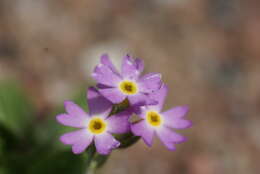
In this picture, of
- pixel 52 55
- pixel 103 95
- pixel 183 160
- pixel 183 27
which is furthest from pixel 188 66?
pixel 103 95

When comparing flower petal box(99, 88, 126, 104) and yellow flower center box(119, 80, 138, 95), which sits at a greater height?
yellow flower center box(119, 80, 138, 95)

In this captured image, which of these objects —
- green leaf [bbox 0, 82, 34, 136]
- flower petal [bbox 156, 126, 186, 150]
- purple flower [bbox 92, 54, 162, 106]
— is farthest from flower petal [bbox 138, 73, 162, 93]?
green leaf [bbox 0, 82, 34, 136]

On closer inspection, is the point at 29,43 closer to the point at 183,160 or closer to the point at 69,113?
the point at 183,160

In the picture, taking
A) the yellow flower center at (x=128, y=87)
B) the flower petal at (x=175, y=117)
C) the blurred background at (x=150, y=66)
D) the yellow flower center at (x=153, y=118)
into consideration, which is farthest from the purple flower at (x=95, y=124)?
the blurred background at (x=150, y=66)

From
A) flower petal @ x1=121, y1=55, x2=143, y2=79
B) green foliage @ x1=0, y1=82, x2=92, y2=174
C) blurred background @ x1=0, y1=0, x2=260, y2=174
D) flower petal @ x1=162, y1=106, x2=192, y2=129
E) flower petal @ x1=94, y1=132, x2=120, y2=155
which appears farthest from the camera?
blurred background @ x1=0, y1=0, x2=260, y2=174

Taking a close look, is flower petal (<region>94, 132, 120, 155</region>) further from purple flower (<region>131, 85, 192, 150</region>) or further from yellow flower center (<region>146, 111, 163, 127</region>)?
yellow flower center (<region>146, 111, 163, 127</region>)

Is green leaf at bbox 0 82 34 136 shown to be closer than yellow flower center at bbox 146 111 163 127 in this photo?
No

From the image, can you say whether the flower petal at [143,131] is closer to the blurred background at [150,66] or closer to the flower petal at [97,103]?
the flower petal at [97,103]
